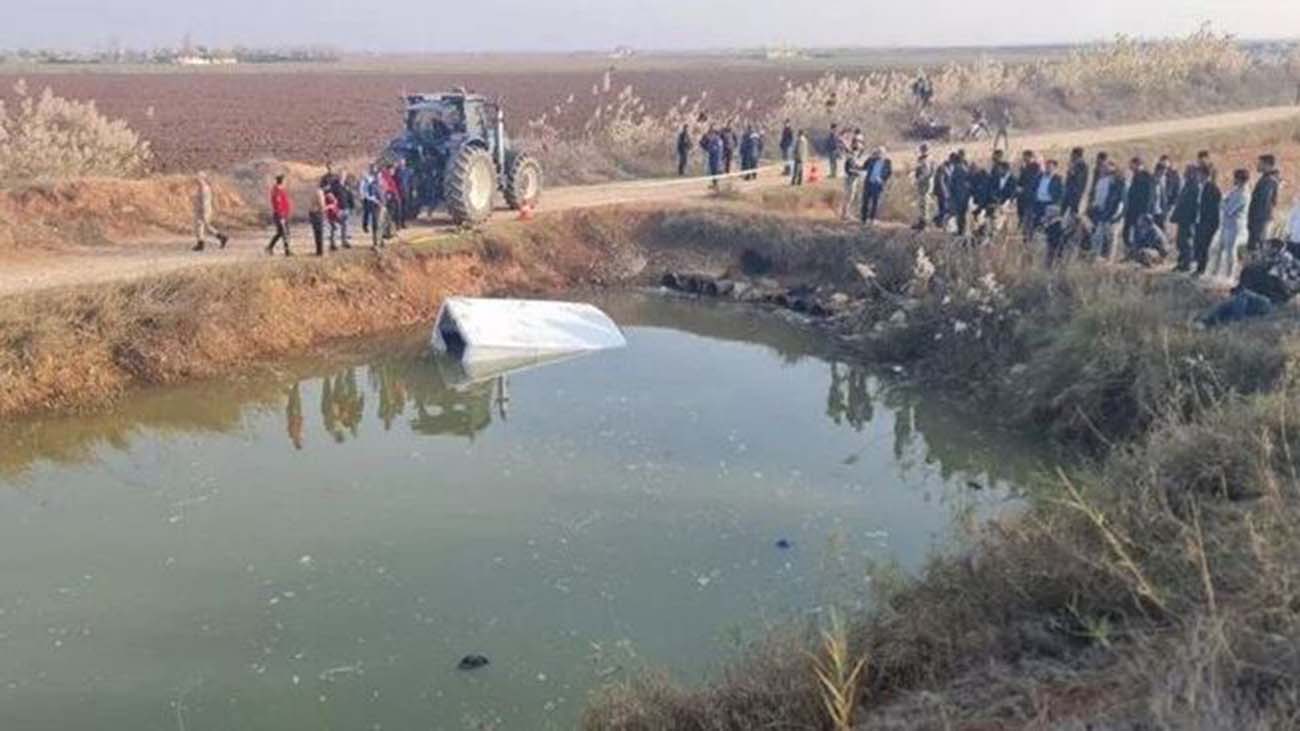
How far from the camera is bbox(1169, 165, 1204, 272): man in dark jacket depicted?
13.6 metres

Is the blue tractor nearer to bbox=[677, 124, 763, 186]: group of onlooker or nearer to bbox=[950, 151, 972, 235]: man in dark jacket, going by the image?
bbox=[677, 124, 763, 186]: group of onlooker

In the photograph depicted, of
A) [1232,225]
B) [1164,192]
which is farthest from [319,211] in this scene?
[1232,225]

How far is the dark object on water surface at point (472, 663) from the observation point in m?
7.47

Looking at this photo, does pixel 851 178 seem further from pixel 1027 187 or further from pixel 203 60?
pixel 203 60

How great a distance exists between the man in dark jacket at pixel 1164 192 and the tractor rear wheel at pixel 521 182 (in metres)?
9.87

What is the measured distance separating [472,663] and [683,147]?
18.0m

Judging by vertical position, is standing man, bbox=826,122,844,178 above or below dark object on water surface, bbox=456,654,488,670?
above

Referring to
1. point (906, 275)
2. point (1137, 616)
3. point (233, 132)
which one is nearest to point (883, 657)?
point (1137, 616)

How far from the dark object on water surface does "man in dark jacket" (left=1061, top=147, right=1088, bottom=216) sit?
1044 cm

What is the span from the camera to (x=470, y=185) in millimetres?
17719

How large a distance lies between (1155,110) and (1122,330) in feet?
87.2

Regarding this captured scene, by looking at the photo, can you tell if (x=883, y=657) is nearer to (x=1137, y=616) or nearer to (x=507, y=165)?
(x=1137, y=616)

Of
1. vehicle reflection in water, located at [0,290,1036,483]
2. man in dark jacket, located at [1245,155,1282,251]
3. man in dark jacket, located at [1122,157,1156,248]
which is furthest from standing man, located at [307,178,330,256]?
man in dark jacket, located at [1245,155,1282,251]

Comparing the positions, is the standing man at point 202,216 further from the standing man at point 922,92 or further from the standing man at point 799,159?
the standing man at point 922,92
